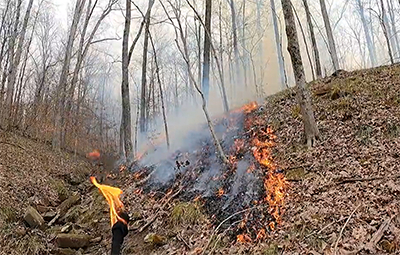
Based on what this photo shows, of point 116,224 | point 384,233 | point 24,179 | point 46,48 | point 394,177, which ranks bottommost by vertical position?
point 384,233

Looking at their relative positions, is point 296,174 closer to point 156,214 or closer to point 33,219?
point 156,214

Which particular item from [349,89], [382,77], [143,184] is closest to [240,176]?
[143,184]

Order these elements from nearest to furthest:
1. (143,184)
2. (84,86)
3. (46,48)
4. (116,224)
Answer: (116,224) → (143,184) → (46,48) → (84,86)

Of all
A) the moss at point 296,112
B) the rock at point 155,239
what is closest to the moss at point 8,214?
the rock at point 155,239

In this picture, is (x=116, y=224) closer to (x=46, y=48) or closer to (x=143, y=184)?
(x=143, y=184)

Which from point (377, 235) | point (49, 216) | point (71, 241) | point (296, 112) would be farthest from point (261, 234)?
point (49, 216)

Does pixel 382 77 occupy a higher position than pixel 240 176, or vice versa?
pixel 382 77

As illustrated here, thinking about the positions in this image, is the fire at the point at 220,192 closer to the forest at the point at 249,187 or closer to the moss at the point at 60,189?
the forest at the point at 249,187

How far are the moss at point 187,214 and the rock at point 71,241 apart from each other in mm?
2203

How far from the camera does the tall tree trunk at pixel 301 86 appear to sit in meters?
8.13

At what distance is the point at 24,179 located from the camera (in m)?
9.95

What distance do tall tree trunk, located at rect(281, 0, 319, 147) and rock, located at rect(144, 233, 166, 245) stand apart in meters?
4.26

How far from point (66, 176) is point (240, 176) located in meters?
8.15

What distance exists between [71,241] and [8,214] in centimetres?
188
